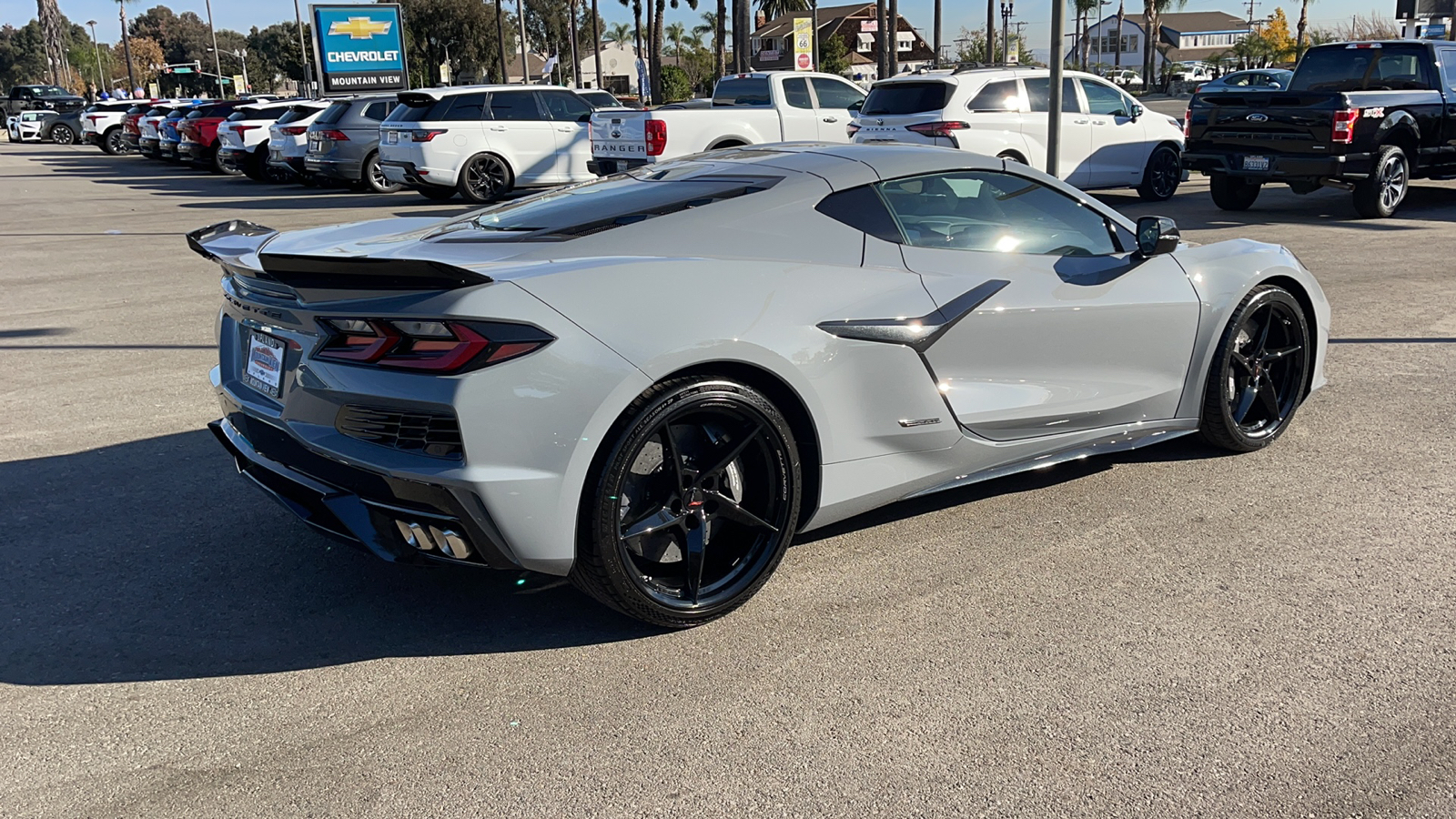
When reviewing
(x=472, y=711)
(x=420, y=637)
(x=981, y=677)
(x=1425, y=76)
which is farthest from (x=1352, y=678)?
(x=1425, y=76)

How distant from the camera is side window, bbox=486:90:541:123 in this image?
1777 cm

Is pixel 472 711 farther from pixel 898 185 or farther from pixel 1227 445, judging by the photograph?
pixel 1227 445

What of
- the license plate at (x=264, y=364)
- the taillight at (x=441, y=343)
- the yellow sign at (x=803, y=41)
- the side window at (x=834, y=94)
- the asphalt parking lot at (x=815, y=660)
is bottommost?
the asphalt parking lot at (x=815, y=660)

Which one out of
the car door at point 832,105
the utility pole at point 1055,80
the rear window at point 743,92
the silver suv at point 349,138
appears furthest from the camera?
the silver suv at point 349,138

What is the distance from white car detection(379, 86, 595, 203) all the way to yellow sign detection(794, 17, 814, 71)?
13.4 meters

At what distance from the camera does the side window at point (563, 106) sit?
18.0 metres

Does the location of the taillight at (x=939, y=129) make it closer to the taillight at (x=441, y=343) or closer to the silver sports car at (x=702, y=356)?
the silver sports car at (x=702, y=356)

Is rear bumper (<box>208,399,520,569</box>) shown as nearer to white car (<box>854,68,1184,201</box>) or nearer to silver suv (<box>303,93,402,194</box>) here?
white car (<box>854,68,1184,201</box>)

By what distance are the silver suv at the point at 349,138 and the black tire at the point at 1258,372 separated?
1694cm

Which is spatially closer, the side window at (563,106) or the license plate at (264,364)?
the license plate at (264,364)

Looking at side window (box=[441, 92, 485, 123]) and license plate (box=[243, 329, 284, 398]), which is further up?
side window (box=[441, 92, 485, 123])

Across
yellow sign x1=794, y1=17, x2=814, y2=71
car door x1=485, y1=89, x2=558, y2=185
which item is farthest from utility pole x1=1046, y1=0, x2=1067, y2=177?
yellow sign x1=794, y1=17, x2=814, y2=71

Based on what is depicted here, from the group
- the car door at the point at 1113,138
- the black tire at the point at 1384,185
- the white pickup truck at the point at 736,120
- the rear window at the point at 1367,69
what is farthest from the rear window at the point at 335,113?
the black tire at the point at 1384,185

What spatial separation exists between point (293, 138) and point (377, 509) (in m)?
20.1
